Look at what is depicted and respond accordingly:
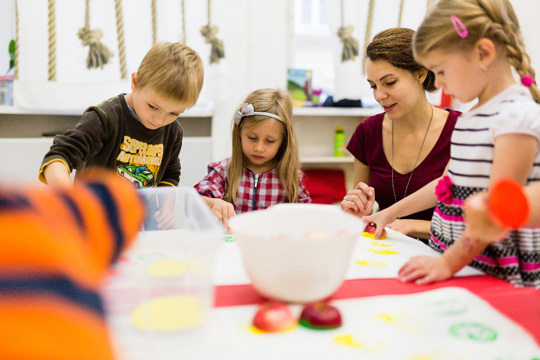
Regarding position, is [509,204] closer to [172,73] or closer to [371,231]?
[371,231]

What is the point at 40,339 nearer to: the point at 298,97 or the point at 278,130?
the point at 278,130

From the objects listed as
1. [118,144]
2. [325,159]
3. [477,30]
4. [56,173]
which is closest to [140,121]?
[118,144]

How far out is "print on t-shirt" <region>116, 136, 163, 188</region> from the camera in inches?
44.6

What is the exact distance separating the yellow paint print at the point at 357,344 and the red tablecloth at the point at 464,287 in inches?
4.0

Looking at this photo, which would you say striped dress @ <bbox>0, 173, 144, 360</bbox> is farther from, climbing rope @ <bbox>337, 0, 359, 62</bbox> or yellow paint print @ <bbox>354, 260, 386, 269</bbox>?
climbing rope @ <bbox>337, 0, 359, 62</bbox>

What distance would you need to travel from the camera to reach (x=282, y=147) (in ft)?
4.25

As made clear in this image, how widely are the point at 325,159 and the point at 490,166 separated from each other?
5.18ft

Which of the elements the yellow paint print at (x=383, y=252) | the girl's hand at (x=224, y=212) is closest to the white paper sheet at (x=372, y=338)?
the yellow paint print at (x=383, y=252)

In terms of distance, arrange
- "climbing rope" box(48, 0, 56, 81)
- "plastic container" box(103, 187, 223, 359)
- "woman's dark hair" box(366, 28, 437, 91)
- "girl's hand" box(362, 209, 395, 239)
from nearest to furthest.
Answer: "plastic container" box(103, 187, 223, 359), "girl's hand" box(362, 209, 395, 239), "woman's dark hair" box(366, 28, 437, 91), "climbing rope" box(48, 0, 56, 81)

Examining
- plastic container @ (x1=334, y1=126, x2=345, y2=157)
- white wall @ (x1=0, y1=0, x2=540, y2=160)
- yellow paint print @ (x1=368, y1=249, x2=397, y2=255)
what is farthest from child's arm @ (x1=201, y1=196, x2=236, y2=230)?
plastic container @ (x1=334, y1=126, x2=345, y2=157)

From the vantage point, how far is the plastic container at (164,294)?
375 millimetres

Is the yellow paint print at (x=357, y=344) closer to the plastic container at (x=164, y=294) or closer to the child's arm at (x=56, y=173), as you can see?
the plastic container at (x=164, y=294)

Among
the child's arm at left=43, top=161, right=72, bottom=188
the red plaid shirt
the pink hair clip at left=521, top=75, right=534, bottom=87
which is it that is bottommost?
the red plaid shirt

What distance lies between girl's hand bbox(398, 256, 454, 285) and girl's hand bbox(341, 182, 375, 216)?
350mm
